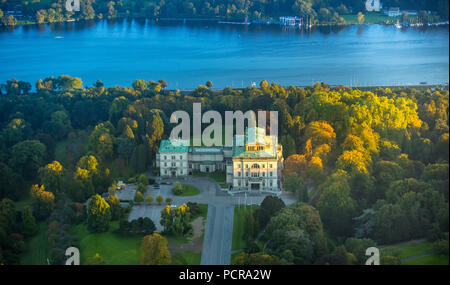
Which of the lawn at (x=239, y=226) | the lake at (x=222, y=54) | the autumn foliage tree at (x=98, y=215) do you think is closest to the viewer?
the lawn at (x=239, y=226)

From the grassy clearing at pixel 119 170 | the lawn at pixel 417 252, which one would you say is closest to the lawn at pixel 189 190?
the grassy clearing at pixel 119 170

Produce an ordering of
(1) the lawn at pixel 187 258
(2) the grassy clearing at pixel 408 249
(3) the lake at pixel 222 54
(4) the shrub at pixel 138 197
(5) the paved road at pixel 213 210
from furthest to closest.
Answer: (3) the lake at pixel 222 54, (4) the shrub at pixel 138 197, (5) the paved road at pixel 213 210, (1) the lawn at pixel 187 258, (2) the grassy clearing at pixel 408 249

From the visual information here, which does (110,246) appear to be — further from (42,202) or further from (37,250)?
(42,202)

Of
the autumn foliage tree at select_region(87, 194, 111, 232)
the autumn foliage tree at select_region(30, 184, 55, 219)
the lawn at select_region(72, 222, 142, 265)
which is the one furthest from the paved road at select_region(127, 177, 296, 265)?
the autumn foliage tree at select_region(30, 184, 55, 219)

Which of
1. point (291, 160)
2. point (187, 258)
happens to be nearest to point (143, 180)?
point (291, 160)

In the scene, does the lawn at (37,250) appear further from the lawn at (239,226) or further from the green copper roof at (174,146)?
the green copper roof at (174,146)

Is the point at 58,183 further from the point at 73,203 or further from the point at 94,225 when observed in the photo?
the point at 94,225
